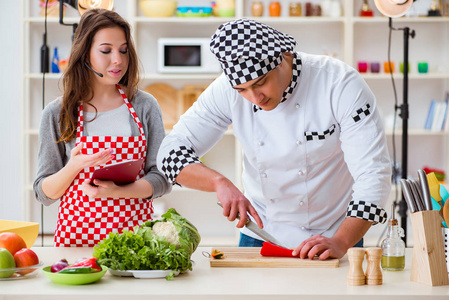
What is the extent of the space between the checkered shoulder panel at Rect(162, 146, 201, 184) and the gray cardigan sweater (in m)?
0.25

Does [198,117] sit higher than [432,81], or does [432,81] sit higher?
[432,81]

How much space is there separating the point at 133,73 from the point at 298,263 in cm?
106

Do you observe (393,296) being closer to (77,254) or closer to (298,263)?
(298,263)

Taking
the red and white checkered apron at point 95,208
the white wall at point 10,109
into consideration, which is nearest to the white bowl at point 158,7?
the white wall at point 10,109

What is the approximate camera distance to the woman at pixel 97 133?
224 centimetres

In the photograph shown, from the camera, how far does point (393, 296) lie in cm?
141

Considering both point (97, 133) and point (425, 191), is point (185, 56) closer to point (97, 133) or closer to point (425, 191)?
point (97, 133)

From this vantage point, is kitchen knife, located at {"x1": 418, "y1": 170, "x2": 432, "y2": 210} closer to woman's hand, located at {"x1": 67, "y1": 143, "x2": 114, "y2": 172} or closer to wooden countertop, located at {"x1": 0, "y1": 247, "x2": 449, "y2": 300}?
wooden countertop, located at {"x1": 0, "y1": 247, "x2": 449, "y2": 300}

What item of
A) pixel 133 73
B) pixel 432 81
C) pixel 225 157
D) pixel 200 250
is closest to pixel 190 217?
pixel 225 157

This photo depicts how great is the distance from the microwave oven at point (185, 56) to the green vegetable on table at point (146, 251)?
3.00 m

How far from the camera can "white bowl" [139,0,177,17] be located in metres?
4.54

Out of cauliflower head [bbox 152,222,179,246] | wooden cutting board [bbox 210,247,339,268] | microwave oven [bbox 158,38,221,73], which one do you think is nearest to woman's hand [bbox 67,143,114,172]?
cauliflower head [bbox 152,222,179,246]

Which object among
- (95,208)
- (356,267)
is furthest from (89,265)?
(95,208)

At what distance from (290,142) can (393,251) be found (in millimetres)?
499
